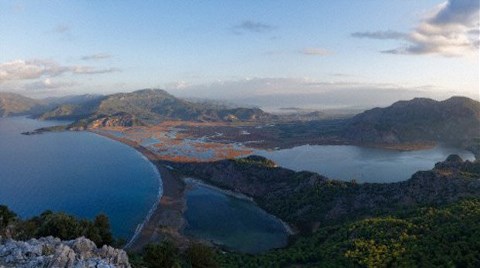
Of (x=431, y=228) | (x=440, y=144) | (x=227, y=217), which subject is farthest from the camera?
(x=440, y=144)

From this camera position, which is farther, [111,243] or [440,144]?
[440,144]

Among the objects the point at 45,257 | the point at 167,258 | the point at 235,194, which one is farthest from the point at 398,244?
the point at 235,194

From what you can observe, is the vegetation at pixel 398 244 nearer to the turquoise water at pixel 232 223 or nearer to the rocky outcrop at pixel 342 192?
the turquoise water at pixel 232 223

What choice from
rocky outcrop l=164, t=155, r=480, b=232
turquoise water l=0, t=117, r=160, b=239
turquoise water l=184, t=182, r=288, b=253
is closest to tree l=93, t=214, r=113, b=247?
turquoise water l=0, t=117, r=160, b=239

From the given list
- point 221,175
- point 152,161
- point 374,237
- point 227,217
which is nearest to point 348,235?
point 374,237

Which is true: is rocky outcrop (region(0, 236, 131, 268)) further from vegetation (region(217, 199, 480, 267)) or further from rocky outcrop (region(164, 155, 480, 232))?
rocky outcrop (region(164, 155, 480, 232))

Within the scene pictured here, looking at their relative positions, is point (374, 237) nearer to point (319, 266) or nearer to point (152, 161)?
point (319, 266)
